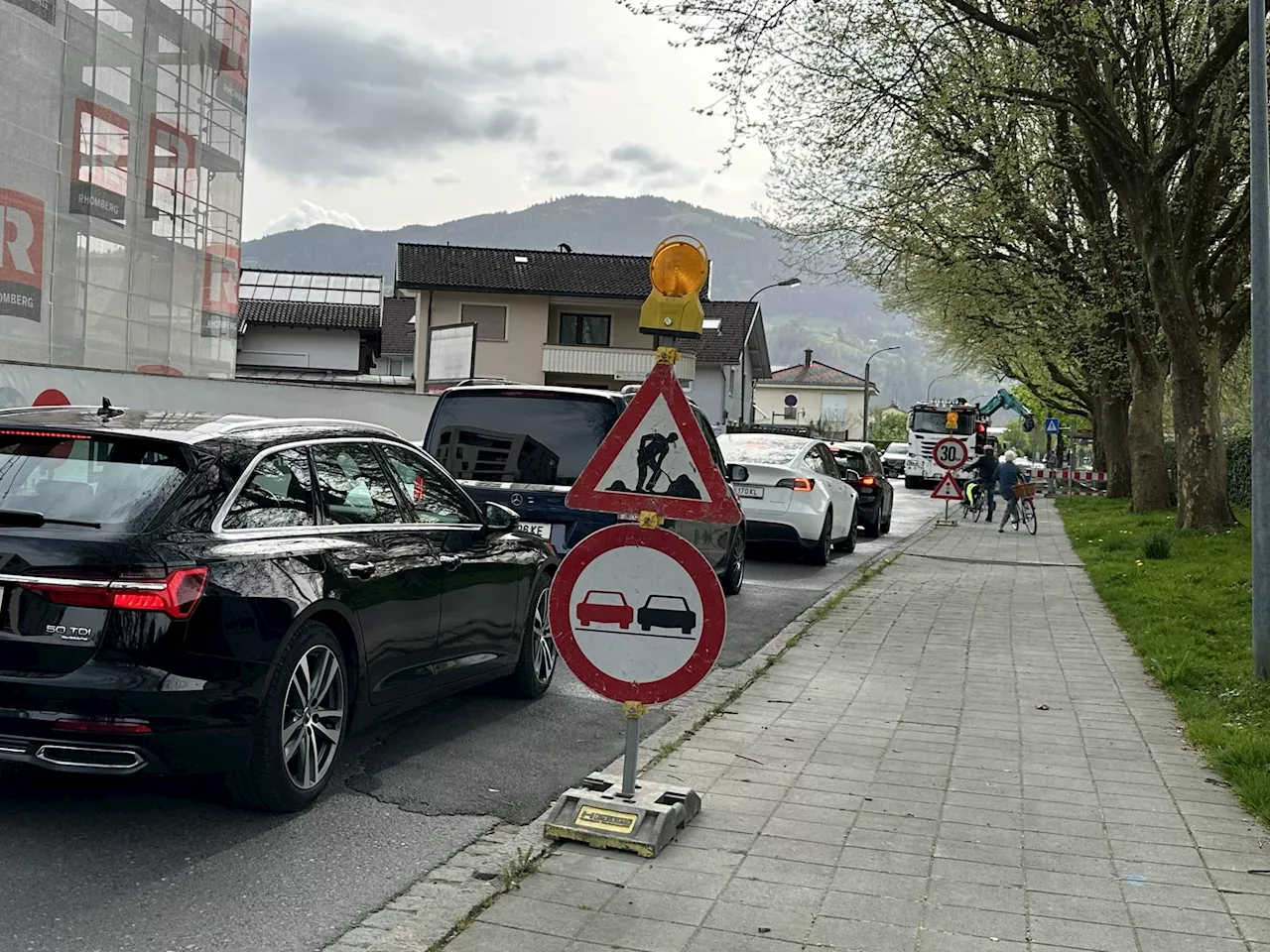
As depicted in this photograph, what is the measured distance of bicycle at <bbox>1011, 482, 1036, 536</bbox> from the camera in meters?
26.5

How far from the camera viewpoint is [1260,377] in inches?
352

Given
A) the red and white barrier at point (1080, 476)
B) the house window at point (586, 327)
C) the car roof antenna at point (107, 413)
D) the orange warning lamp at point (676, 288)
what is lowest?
the red and white barrier at point (1080, 476)

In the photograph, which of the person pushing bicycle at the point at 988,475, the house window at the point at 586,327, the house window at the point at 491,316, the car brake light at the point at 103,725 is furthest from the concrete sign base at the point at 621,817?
the house window at the point at 586,327

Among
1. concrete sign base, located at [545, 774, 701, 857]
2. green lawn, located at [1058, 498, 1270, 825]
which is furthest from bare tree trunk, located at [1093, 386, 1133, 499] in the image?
concrete sign base, located at [545, 774, 701, 857]

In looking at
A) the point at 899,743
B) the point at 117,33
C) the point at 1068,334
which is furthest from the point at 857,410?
the point at 899,743

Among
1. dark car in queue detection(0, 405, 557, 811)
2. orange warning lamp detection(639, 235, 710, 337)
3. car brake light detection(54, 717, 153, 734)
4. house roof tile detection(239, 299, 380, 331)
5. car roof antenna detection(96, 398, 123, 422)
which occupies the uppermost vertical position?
house roof tile detection(239, 299, 380, 331)

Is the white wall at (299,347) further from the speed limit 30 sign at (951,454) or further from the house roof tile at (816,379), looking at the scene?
the house roof tile at (816,379)

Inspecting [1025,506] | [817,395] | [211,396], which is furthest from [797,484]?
[817,395]

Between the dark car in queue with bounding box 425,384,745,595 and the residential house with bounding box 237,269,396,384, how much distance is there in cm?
5349

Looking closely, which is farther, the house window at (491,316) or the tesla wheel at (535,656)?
the house window at (491,316)

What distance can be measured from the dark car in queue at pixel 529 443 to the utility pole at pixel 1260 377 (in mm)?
3683

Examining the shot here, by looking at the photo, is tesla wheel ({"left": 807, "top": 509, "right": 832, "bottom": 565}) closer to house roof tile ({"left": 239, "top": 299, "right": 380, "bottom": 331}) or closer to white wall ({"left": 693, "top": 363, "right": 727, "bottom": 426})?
white wall ({"left": 693, "top": 363, "right": 727, "bottom": 426})

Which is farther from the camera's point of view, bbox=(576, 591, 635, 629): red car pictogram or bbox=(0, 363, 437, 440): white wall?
bbox=(0, 363, 437, 440): white wall

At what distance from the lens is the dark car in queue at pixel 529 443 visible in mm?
9406
